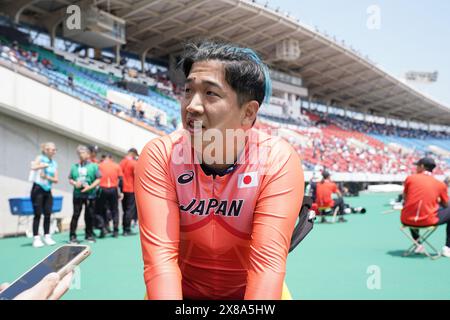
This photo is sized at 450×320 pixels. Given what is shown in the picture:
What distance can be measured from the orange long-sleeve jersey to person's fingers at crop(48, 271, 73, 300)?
266mm

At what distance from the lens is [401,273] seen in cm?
535

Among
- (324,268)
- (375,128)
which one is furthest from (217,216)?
(375,128)

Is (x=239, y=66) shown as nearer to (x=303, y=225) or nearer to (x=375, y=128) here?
(x=303, y=225)

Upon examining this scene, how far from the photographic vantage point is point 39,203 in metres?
7.29

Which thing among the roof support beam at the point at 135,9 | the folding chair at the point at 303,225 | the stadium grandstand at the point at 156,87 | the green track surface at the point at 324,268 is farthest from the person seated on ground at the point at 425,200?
the roof support beam at the point at 135,9

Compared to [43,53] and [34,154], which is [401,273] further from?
[43,53]

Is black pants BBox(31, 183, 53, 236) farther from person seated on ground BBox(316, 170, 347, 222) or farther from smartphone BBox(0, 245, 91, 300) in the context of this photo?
person seated on ground BBox(316, 170, 347, 222)

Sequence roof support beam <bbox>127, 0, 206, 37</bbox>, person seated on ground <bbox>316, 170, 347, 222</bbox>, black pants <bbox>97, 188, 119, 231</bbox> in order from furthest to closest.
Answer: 1. roof support beam <bbox>127, 0, 206, 37</bbox>
2. person seated on ground <bbox>316, 170, 347, 222</bbox>
3. black pants <bbox>97, 188, 119, 231</bbox>

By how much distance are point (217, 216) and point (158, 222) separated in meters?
0.23

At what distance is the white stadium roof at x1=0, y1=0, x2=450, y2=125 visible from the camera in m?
23.6

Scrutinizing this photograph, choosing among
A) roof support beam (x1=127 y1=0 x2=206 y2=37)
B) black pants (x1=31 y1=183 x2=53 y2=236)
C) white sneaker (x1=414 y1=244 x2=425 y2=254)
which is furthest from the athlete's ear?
roof support beam (x1=127 y1=0 x2=206 y2=37)
